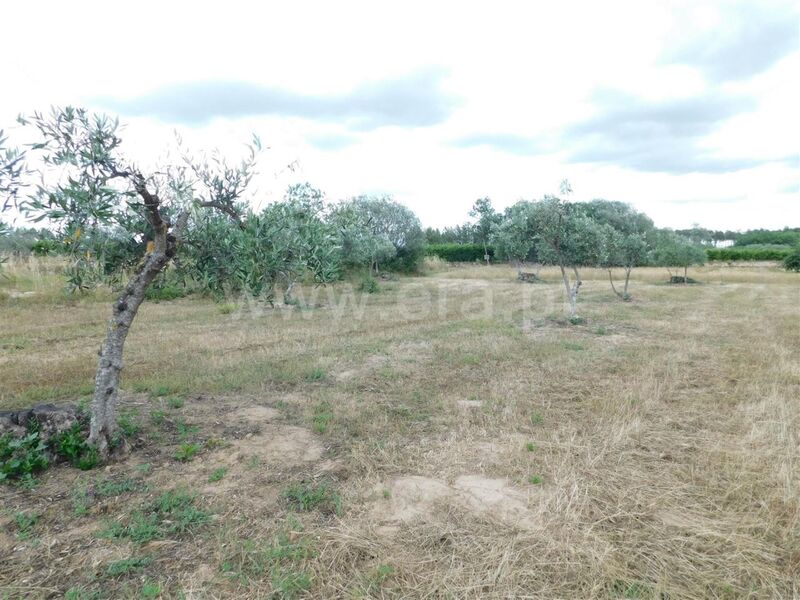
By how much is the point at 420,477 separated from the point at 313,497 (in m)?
1.39

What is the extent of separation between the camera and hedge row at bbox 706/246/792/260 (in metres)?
62.4

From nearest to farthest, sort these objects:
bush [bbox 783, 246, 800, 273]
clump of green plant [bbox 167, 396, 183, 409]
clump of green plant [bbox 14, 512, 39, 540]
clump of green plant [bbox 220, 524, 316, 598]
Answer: clump of green plant [bbox 220, 524, 316, 598], clump of green plant [bbox 14, 512, 39, 540], clump of green plant [bbox 167, 396, 183, 409], bush [bbox 783, 246, 800, 273]

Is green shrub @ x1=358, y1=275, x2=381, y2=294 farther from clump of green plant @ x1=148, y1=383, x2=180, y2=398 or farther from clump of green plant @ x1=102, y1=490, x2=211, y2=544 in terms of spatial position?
clump of green plant @ x1=102, y1=490, x2=211, y2=544

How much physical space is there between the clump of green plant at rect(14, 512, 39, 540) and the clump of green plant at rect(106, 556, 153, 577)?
117 cm

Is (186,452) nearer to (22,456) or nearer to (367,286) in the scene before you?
(22,456)

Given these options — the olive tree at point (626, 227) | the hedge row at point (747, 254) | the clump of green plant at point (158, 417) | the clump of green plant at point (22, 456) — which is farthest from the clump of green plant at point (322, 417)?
the hedge row at point (747, 254)

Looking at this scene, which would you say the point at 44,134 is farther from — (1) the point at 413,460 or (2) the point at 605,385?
(2) the point at 605,385

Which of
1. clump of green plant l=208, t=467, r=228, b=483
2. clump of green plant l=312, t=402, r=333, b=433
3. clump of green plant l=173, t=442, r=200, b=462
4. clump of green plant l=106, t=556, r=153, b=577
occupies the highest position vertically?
clump of green plant l=173, t=442, r=200, b=462

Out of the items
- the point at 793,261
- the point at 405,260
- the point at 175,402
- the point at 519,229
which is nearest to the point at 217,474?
the point at 175,402

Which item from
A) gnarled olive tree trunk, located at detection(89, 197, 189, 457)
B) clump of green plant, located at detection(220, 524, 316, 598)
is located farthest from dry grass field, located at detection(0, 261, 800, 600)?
gnarled olive tree trunk, located at detection(89, 197, 189, 457)

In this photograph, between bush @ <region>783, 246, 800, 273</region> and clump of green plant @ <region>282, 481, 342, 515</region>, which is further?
bush @ <region>783, 246, 800, 273</region>

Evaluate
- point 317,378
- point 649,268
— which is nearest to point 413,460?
point 317,378

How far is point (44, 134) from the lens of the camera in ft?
18.3

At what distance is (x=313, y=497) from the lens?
5598 millimetres
